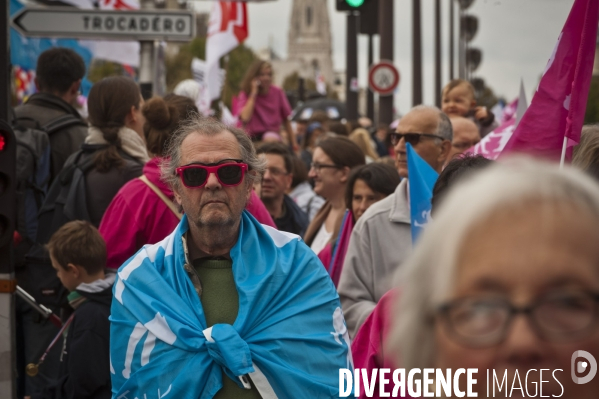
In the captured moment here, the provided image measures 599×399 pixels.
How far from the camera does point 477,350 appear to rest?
1565mm

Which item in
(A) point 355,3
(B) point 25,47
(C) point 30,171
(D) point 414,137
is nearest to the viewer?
(D) point 414,137

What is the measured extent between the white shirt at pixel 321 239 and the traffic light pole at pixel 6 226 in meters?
2.38

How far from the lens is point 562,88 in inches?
178

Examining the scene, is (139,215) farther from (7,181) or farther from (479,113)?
(479,113)

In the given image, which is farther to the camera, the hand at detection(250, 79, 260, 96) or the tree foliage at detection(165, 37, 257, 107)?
the tree foliage at detection(165, 37, 257, 107)

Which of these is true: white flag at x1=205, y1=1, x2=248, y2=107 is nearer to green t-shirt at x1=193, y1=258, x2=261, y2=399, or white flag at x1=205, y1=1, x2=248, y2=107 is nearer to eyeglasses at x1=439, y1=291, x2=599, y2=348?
green t-shirt at x1=193, y1=258, x2=261, y2=399

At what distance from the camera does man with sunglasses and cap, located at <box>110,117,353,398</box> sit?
412cm

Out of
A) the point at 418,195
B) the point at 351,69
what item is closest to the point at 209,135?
the point at 418,195

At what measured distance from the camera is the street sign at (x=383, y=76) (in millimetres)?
15894

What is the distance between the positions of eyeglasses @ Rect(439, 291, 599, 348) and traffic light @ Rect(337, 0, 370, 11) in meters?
12.1

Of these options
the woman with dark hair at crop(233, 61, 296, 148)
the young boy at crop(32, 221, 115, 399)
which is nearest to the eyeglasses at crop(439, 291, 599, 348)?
the young boy at crop(32, 221, 115, 399)

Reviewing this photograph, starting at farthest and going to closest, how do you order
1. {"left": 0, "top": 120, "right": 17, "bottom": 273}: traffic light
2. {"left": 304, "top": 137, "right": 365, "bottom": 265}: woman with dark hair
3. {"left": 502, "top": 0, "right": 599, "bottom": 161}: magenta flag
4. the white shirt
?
{"left": 304, "top": 137, "right": 365, "bottom": 265}: woman with dark hair < the white shirt < {"left": 0, "top": 120, "right": 17, "bottom": 273}: traffic light < {"left": 502, "top": 0, "right": 599, "bottom": 161}: magenta flag

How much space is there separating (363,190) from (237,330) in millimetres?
2617

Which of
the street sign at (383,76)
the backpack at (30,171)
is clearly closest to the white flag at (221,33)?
the street sign at (383,76)
